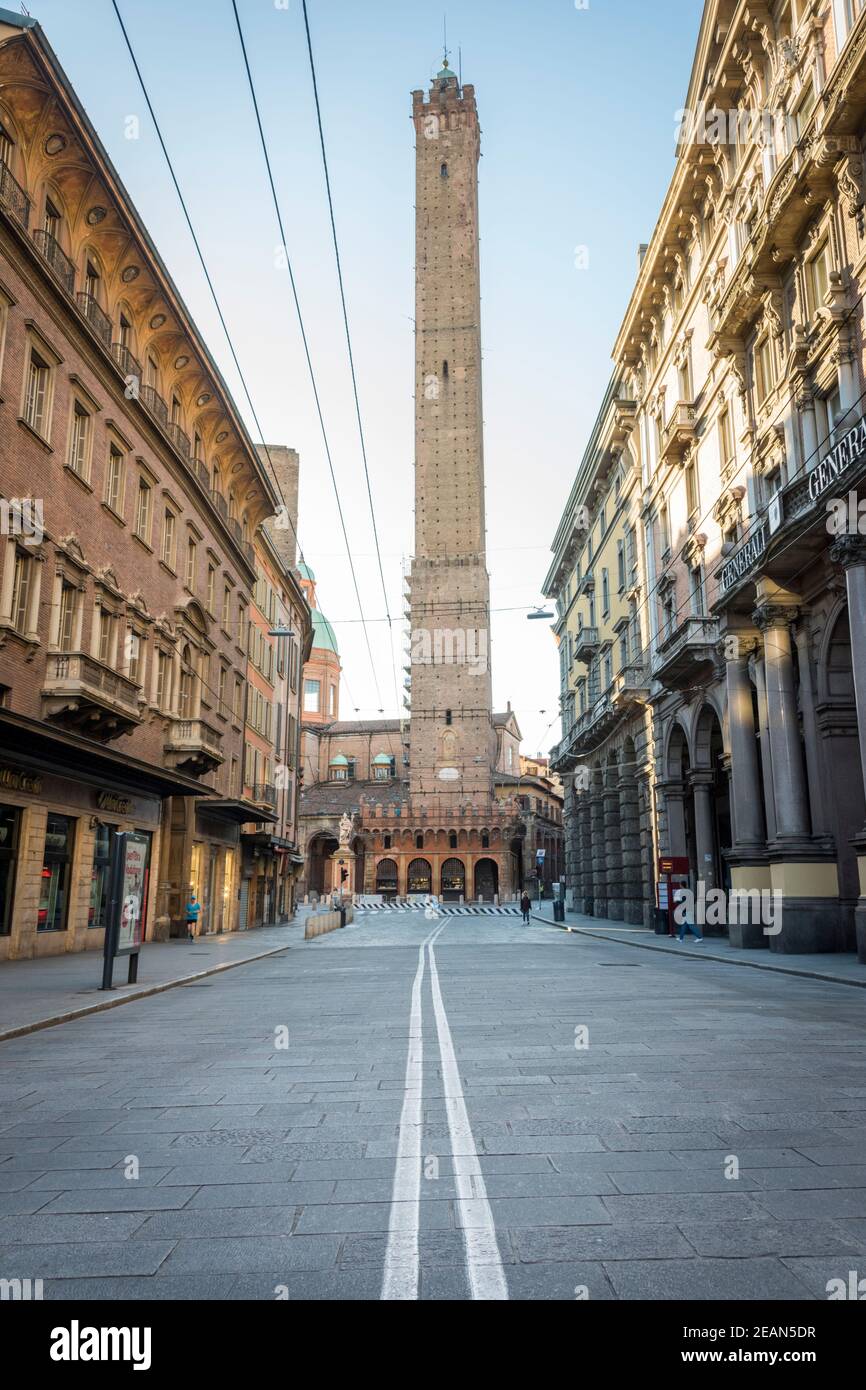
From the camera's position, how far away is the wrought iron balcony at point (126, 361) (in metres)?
25.5

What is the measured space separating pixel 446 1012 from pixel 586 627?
125 feet

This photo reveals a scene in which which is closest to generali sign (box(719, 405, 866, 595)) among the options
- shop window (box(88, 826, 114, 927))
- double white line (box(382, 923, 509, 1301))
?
double white line (box(382, 923, 509, 1301))

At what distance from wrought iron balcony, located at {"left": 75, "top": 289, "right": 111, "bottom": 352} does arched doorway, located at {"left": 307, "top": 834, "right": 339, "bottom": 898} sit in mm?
77724

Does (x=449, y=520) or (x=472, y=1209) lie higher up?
(x=449, y=520)

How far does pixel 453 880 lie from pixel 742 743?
6919 centimetres

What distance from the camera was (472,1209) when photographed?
473 cm

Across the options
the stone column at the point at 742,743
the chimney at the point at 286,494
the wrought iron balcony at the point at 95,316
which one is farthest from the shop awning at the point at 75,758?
the chimney at the point at 286,494

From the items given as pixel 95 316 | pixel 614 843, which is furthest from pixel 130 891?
pixel 614 843

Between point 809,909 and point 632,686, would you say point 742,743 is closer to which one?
point 809,909

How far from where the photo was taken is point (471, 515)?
90938 mm

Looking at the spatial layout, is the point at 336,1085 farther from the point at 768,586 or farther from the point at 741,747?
the point at 741,747

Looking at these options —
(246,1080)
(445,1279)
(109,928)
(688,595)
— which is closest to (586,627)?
(688,595)

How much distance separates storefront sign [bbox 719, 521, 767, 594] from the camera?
76.5ft

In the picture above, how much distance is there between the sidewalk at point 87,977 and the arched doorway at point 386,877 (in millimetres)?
64196
